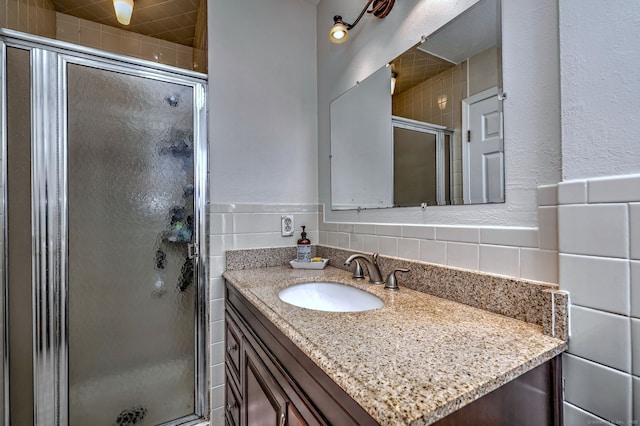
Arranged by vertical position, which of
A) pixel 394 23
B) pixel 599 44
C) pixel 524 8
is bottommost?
pixel 599 44

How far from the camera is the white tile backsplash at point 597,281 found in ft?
1.75

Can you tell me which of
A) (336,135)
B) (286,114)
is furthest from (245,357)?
(286,114)

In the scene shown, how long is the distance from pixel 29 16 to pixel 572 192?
2178 millimetres

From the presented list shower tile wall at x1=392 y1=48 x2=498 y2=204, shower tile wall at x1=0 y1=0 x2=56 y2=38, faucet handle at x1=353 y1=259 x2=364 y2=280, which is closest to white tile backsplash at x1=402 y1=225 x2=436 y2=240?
shower tile wall at x1=392 y1=48 x2=498 y2=204

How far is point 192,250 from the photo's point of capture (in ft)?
4.52

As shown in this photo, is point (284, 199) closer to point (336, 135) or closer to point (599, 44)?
point (336, 135)

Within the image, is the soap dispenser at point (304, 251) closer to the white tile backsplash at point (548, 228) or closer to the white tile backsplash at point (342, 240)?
the white tile backsplash at point (342, 240)

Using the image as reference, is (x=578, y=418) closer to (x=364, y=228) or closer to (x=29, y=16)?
(x=364, y=228)

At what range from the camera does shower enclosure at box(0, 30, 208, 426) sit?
1.10 m

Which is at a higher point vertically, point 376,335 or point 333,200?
point 333,200

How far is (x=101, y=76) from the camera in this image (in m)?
1.23

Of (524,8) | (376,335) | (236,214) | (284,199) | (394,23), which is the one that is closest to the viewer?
(376,335)

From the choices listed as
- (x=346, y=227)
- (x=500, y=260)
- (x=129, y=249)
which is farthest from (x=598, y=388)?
(x=129, y=249)

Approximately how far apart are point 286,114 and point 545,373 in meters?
1.50
